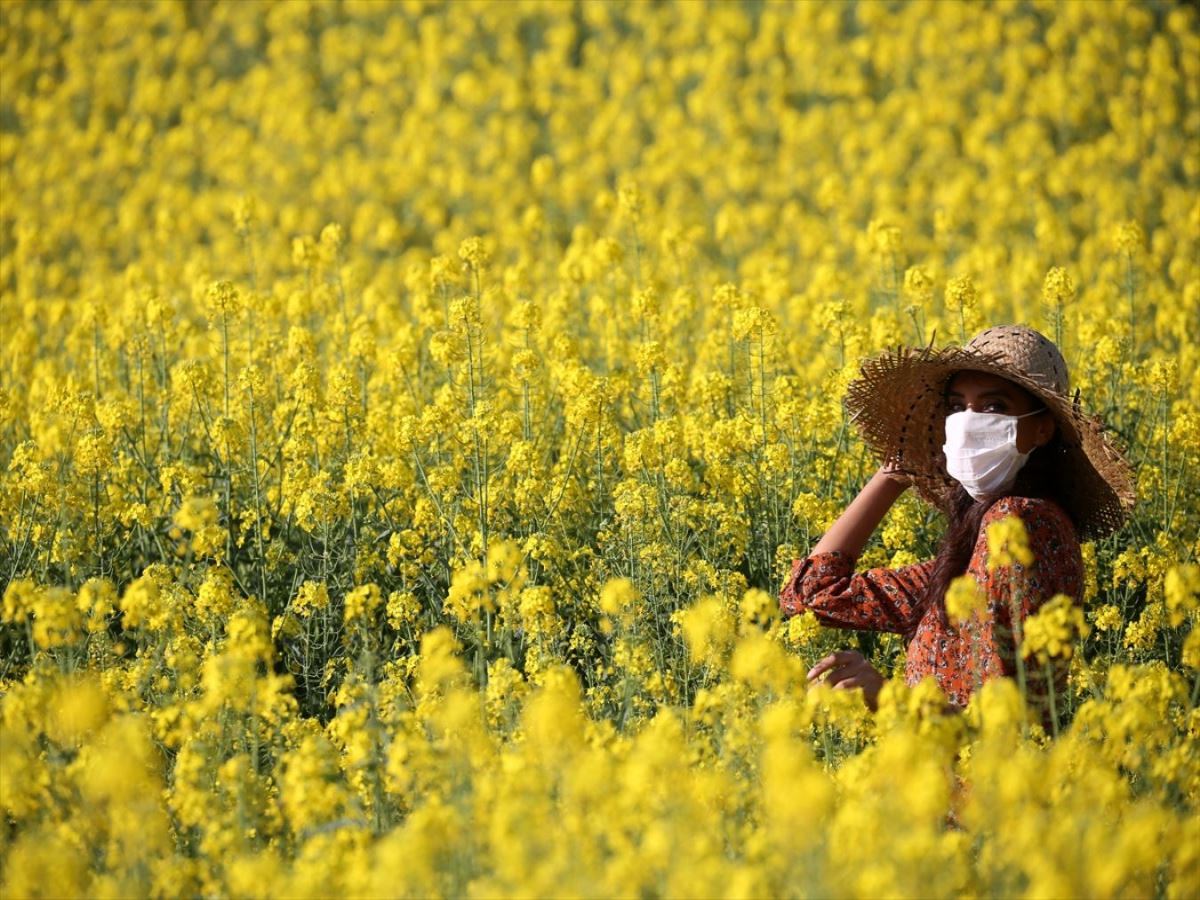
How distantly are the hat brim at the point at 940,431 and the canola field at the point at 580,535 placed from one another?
0.32 m

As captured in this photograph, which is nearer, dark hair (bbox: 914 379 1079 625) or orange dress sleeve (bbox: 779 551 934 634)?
dark hair (bbox: 914 379 1079 625)

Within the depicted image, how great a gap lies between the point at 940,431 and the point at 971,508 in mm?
293

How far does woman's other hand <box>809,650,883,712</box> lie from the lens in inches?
159

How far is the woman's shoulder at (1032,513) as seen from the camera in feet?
13.0

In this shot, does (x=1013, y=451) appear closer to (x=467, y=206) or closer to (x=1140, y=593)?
(x=1140, y=593)

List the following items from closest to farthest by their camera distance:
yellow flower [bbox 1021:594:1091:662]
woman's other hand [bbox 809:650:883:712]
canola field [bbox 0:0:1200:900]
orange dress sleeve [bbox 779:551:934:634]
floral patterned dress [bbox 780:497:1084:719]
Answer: canola field [bbox 0:0:1200:900] < yellow flower [bbox 1021:594:1091:662] < floral patterned dress [bbox 780:497:1084:719] < woman's other hand [bbox 809:650:883:712] < orange dress sleeve [bbox 779:551:934:634]

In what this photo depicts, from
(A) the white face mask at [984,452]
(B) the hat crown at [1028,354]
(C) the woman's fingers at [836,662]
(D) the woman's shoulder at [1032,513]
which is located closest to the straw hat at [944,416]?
(B) the hat crown at [1028,354]

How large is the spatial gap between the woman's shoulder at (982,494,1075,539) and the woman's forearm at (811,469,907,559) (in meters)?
0.43

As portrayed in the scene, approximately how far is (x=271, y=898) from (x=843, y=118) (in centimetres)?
1109

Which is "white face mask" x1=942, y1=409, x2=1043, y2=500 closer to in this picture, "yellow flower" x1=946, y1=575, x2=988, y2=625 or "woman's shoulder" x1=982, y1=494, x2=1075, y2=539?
"woman's shoulder" x1=982, y1=494, x2=1075, y2=539

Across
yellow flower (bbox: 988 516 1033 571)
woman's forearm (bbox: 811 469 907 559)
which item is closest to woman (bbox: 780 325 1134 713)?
woman's forearm (bbox: 811 469 907 559)

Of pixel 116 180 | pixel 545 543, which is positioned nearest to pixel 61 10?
pixel 116 180

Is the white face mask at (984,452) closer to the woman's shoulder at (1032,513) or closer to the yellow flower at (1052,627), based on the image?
the woman's shoulder at (1032,513)

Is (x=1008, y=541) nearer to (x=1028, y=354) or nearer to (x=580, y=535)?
(x=1028, y=354)
